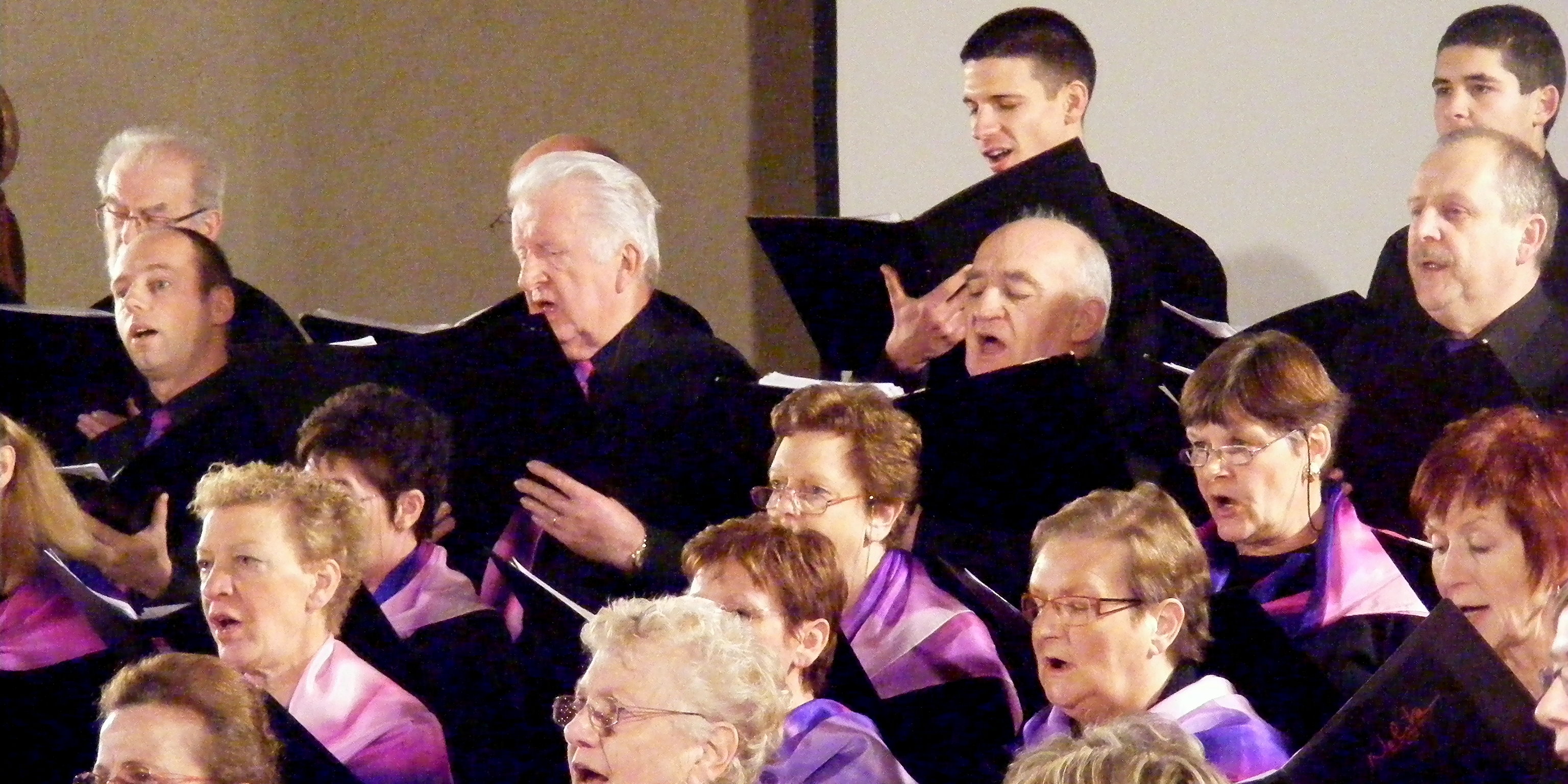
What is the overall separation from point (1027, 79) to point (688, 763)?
2.16m

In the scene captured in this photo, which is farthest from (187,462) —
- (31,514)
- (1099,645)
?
(1099,645)

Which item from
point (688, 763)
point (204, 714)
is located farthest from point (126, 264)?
point (688, 763)

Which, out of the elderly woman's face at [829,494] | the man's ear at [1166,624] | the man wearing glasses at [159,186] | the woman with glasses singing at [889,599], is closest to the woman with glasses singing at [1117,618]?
the man's ear at [1166,624]

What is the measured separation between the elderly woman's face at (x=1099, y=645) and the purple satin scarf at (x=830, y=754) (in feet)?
0.74

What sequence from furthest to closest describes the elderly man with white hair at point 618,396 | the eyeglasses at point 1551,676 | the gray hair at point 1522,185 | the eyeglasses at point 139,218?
the eyeglasses at point 139,218
the elderly man with white hair at point 618,396
the gray hair at point 1522,185
the eyeglasses at point 1551,676

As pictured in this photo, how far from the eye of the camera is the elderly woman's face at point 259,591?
2.85 meters

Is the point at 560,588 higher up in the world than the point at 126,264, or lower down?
lower down

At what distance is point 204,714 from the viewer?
7.81 ft

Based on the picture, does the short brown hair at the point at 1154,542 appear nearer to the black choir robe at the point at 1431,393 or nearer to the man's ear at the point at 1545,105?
the black choir robe at the point at 1431,393

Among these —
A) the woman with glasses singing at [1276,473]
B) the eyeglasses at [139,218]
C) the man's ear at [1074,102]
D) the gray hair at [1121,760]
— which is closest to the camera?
the gray hair at [1121,760]

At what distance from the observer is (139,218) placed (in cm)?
431

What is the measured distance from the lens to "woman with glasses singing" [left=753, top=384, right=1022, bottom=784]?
2793 mm

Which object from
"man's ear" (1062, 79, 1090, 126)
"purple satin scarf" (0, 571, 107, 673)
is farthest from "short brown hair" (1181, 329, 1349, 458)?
"purple satin scarf" (0, 571, 107, 673)

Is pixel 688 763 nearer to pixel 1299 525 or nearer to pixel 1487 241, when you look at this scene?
pixel 1299 525
